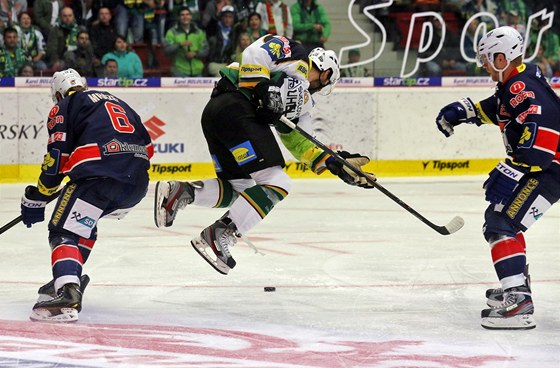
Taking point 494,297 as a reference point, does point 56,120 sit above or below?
above

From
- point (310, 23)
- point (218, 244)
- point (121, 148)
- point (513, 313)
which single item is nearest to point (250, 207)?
point (218, 244)

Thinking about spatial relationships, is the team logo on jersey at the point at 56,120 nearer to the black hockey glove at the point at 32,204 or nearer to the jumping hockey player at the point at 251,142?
the black hockey glove at the point at 32,204

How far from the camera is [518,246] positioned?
16.0 feet

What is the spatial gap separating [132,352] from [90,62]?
281 inches

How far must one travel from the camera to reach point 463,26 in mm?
12227

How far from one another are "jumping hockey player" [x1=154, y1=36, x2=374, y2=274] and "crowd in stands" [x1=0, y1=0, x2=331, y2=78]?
570 cm

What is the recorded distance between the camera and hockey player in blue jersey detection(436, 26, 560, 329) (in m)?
4.73

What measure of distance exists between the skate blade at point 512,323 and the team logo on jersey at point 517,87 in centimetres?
95

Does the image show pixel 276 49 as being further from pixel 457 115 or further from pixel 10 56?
pixel 10 56

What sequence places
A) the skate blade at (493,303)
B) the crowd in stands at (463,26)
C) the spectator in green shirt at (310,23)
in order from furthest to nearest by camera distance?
1. the crowd in stands at (463,26)
2. the spectator in green shirt at (310,23)
3. the skate blade at (493,303)

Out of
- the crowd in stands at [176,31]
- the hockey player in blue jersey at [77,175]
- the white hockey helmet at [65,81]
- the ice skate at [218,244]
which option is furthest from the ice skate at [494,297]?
the crowd in stands at [176,31]

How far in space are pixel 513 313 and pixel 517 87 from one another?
0.96 m

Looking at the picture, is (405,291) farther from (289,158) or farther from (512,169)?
(289,158)

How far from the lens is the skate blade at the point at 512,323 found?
4.82 m
